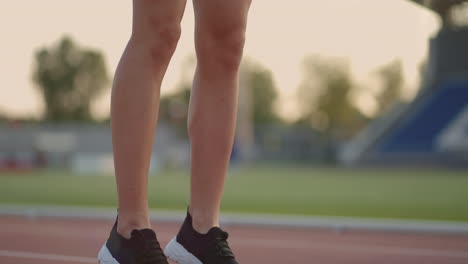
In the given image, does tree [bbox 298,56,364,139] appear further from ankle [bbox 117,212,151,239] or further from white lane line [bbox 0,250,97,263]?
ankle [bbox 117,212,151,239]

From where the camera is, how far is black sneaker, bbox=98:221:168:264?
75.5 inches

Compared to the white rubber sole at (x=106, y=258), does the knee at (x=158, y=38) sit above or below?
above

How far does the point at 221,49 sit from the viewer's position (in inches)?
81.0

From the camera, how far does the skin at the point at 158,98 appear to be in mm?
1965

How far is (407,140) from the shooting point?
88.0ft

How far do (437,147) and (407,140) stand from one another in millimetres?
1709

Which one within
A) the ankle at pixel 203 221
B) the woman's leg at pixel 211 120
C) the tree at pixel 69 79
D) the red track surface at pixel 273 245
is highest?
the woman's leg at pixel 211 120

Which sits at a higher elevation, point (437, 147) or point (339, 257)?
point (339, 257)

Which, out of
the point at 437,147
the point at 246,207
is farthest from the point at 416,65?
the point at 246,207

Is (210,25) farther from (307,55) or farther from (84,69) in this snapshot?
(84,69)

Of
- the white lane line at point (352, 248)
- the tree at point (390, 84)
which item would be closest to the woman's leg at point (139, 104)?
the white lane line at point (352, 248)

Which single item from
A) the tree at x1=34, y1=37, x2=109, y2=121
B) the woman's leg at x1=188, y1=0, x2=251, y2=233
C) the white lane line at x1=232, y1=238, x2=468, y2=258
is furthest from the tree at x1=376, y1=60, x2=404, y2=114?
the woman's leg at x1=188, y1=0, x2=251, y2=233

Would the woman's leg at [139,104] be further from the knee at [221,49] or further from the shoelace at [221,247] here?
the shoelace at [221,247]

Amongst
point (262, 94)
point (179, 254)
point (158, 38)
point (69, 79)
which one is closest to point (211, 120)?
point (158, 38)
